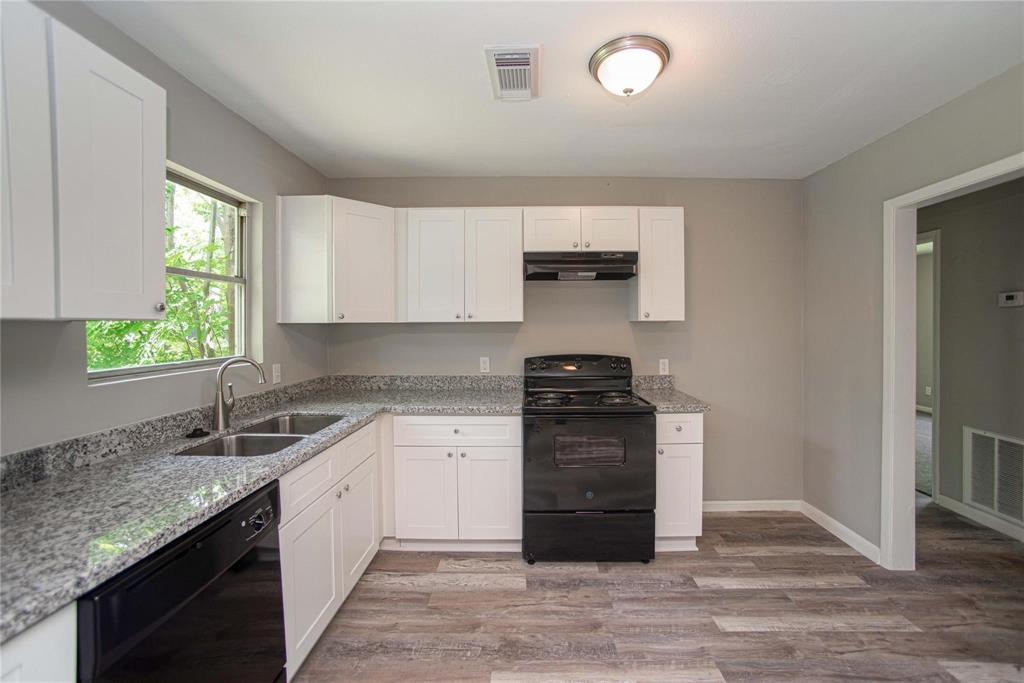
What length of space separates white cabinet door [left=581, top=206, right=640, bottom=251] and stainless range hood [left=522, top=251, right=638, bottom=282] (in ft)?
0.49

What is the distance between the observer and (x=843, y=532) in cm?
264

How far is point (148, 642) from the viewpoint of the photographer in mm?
940

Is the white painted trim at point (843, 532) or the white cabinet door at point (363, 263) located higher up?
the white cabinet door at point (363, 263)

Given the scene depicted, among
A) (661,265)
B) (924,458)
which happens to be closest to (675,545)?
(661,265)

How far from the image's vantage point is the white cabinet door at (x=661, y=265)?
2750 millimetres

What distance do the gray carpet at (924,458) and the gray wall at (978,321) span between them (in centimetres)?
51

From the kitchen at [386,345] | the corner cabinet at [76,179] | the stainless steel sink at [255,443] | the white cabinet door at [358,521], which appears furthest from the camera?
the white cabinet door at [358,521]

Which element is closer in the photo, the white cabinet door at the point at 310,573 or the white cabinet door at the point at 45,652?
the white cabinet door at the point at 45,652

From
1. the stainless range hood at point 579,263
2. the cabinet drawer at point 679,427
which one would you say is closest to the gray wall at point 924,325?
the cabinet drawer at point 679,427

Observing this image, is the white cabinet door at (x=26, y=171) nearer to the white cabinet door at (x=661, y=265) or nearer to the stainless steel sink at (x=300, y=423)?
the stainless steel sink at (x=300, y=423)

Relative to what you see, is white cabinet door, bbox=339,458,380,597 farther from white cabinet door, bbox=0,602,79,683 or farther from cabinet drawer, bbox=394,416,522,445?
white cabinet door, bbox=0,602,79,683

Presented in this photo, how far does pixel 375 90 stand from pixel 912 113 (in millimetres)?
2762

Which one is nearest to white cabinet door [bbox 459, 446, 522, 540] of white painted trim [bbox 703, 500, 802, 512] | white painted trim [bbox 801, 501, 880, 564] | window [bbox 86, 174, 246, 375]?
window [bbox 86, 174, 246, 375]

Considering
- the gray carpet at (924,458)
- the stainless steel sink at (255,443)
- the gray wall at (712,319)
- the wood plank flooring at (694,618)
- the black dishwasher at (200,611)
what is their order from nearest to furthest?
the black dishwasher at (200,611) < the wood plank flooring at (694,618) < the stainless steel sink at (255,443) < the gray wall at (712,319) < the gray carpet at (924,458)
